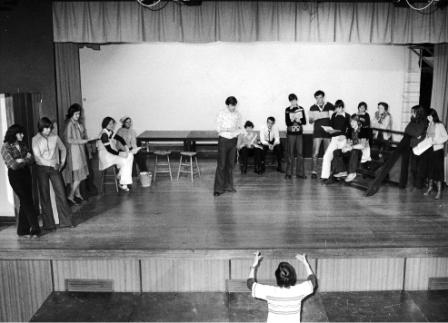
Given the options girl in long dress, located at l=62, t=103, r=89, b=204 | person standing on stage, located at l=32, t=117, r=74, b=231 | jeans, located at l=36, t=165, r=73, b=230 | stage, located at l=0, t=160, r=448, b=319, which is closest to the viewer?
stage, located at l=0, t=160, r=448, b=319

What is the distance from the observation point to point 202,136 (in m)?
9.58

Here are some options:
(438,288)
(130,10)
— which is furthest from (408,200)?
(130,10)

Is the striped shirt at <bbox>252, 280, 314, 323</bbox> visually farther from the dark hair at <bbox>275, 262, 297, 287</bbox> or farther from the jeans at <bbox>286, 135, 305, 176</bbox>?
the jeans at <bbox>286, 135, 305, 176</bbox>

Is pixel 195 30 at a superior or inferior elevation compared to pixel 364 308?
superior

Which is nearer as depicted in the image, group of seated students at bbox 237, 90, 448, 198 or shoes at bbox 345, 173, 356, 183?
group of seated students at bbox 237, 90, 448, 198

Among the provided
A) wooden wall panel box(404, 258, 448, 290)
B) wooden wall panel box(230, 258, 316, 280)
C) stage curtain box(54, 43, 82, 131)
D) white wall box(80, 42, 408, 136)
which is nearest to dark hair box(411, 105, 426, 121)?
wooden wall panel box(404, 258, 448, 290)

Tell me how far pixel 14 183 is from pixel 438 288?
473cm

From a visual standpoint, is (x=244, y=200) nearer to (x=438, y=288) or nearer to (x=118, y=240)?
(x=118, y=240)

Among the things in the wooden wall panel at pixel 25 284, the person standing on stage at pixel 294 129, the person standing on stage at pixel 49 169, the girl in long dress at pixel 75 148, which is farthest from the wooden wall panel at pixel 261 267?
the person standing on stage at pixel 294 129

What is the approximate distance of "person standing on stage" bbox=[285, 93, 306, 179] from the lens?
8.03 metres

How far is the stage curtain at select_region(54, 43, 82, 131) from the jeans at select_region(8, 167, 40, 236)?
1.82 m

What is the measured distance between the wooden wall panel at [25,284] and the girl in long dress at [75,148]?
1.57 metres

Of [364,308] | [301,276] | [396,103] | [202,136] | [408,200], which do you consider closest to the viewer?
[364,308]

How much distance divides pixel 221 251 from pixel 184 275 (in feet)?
1.60
